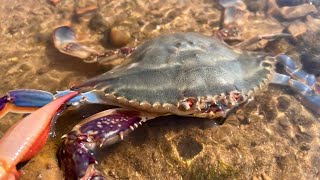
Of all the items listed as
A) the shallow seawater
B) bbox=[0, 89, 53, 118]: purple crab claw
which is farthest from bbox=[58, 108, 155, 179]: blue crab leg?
bbox=[0, 89, 53, 118]: purple crab claw

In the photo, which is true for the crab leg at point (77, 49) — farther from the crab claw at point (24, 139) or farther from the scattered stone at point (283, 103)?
the scattered stone at point (283, 103)

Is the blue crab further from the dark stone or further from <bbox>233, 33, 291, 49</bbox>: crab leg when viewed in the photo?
<bbox>233, 33, 291, 49</bbox>: crab leg

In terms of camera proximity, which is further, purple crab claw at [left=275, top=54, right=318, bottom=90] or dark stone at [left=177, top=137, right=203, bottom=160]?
purple crab claw at [left=275, top=54, right=318, bottom=90]

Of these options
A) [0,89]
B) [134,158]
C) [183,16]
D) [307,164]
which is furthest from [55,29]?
[307,164]

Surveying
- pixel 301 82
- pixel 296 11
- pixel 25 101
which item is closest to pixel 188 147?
pixel 25 101

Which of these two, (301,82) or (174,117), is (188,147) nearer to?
(174,117)

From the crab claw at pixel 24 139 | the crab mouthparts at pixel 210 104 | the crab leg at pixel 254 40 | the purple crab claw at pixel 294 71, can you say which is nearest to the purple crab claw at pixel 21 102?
the crab claw at pixel 24 139
